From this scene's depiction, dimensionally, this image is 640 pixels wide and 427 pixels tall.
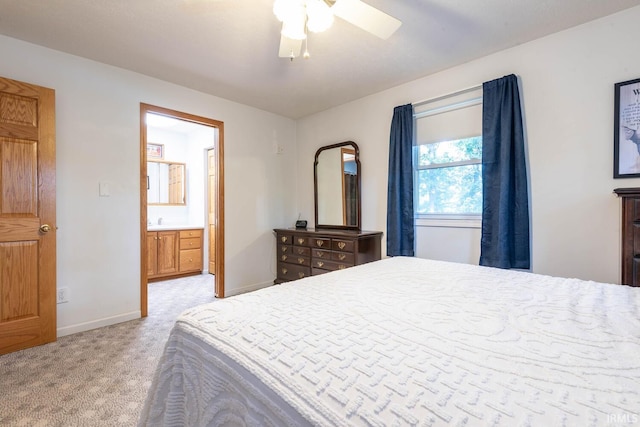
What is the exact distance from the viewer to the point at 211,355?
0.83 m

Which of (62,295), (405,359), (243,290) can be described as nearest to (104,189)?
(62,295)

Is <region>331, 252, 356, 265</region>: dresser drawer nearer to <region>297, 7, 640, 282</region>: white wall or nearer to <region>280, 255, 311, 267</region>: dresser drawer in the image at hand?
<region>280, 255, 311, 267</region>: dresser drawer

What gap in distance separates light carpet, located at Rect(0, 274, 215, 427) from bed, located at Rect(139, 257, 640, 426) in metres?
0.89

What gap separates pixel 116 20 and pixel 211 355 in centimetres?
242

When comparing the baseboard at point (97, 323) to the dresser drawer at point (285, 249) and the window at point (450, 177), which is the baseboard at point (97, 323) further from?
the window at point (450, 177)

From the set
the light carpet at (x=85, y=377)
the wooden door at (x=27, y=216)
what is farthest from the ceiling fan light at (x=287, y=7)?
the light carpet at (x=85, y=377)

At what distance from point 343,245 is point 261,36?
210 centimetres

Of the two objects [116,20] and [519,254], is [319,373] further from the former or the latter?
[116,20]

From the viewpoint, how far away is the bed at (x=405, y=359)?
53 cm

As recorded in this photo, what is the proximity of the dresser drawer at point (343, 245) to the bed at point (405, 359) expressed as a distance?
1.87 meters

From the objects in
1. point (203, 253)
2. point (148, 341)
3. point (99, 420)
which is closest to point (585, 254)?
point (99, 420)

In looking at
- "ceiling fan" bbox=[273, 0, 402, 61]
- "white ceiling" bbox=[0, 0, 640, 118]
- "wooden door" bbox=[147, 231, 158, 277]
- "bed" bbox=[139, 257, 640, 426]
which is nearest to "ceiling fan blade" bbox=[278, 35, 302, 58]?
"ceiling fan" bbox=[273, 0, 402, 61]

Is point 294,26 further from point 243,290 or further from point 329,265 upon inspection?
point 243,290

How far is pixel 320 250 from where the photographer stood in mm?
3473
